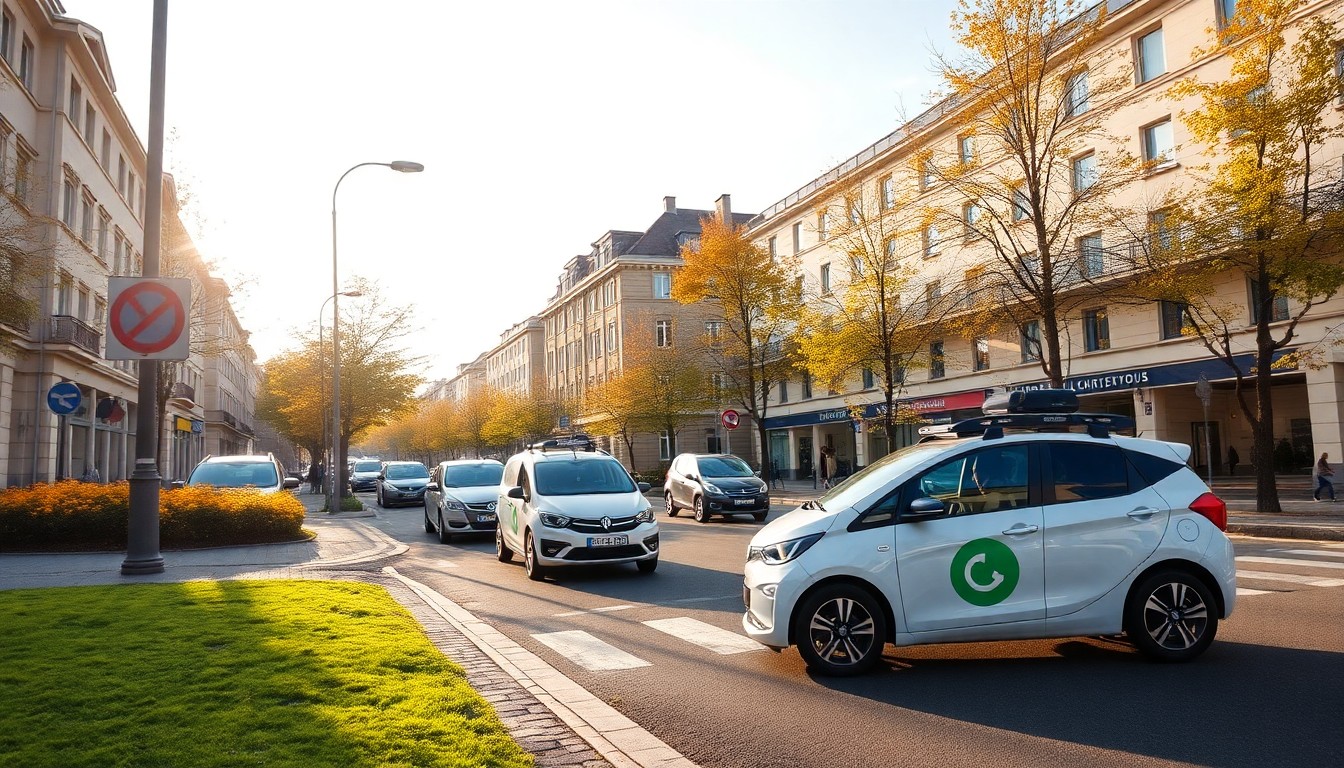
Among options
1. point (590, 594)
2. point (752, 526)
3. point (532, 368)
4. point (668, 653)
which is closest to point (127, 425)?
point (752, 526)

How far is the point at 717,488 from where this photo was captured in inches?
915

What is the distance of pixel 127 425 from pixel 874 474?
40.2 m

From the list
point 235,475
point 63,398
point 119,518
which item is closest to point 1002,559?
point 119,518

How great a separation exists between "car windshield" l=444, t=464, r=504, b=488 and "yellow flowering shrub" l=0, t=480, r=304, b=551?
330 cm

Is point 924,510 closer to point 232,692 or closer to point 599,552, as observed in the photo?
point 232,692

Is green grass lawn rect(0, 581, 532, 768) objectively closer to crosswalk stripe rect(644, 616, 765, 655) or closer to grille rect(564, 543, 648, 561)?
crosswalk stripe rect(644, 616, 765, 655)

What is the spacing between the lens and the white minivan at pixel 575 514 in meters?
12.1

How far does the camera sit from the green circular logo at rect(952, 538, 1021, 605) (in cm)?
652

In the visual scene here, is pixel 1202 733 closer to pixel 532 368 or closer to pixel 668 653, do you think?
pixel 668 653

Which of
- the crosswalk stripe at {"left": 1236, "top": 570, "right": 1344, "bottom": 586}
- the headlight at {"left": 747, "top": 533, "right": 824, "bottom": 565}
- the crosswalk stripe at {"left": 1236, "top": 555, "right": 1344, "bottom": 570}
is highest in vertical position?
the headlight at {"left": 747, "top": 533, "right": 824, "bottom": 565}

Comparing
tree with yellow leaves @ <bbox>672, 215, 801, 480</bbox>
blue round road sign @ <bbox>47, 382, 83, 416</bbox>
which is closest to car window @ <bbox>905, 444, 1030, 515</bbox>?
blue round road sign @ <bbox>47, 382, 83, 416</bbox>

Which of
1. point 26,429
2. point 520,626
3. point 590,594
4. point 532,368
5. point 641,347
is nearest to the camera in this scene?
point 520,626

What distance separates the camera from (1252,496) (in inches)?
1005

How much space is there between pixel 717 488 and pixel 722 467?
1213mm
